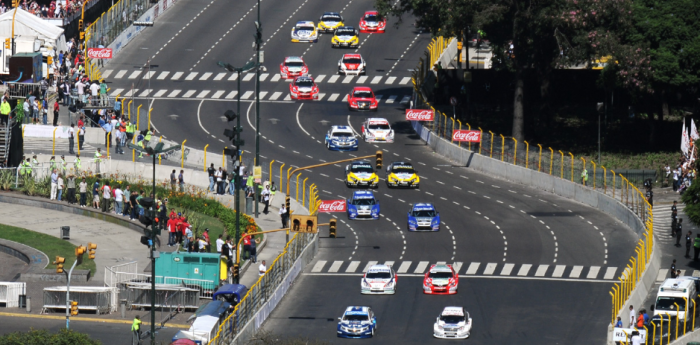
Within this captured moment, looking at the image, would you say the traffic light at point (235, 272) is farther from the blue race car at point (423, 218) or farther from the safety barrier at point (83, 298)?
the blue race car at point (423, 218)

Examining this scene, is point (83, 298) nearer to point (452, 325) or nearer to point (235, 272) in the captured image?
point (235, 272)

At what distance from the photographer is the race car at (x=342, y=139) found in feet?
273

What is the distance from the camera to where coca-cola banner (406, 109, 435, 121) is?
276ft

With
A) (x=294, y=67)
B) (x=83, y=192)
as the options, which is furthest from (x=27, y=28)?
(x=83, y=192)

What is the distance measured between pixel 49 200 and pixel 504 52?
3018cm

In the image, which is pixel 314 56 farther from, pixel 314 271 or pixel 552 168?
pixel 314 271

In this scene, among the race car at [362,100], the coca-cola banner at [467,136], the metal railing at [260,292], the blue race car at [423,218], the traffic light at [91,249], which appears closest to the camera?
the metal railing at [260,292]

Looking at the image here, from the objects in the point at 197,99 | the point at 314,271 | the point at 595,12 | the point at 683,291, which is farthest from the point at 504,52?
the point at 683,291

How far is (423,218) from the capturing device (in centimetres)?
7006

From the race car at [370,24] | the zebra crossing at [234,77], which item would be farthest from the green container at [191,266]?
the race car at [370,24]

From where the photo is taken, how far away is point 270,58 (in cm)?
10269

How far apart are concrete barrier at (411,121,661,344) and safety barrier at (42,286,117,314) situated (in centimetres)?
2320

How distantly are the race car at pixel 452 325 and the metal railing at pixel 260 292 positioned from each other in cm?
714

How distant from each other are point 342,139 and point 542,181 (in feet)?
41.2
